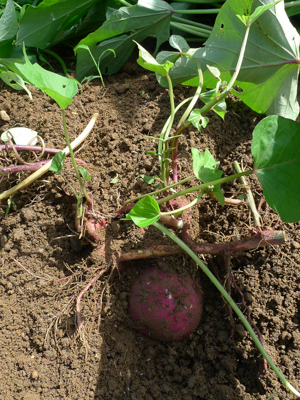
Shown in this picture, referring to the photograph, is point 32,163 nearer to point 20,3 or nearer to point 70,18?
point 70,18

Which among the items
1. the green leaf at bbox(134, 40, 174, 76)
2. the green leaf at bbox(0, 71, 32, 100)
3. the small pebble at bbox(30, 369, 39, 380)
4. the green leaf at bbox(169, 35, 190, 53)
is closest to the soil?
the small pebble at bbox(30, 369, 39, 380)

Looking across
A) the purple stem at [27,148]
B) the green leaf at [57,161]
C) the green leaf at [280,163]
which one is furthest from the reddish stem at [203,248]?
the purple stem at [27,148]

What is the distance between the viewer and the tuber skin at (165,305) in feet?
3.28

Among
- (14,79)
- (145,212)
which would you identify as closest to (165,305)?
(145,212)

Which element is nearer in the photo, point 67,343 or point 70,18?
point 67,343

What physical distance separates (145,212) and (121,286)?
0.37 meters

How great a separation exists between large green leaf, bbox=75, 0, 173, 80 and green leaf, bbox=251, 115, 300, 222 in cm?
72

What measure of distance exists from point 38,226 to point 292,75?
1.06 m

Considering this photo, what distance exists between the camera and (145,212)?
0.82m

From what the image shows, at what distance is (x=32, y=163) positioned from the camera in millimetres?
1128

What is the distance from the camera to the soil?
0.95 metres

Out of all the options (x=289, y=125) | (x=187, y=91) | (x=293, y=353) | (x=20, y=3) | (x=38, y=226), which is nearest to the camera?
(x=289, y=125)

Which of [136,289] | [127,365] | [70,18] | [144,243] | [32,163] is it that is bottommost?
[127,365]

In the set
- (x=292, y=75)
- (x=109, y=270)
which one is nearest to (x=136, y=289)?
(x=109, y=270)
